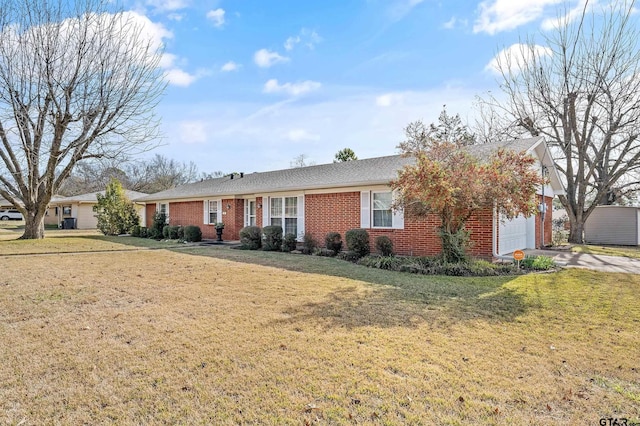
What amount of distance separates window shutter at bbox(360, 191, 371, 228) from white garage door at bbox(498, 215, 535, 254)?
4.08m

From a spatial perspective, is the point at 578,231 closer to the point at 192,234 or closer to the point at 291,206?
the point at 291,206

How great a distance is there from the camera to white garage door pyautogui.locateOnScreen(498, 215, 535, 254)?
10.9 m

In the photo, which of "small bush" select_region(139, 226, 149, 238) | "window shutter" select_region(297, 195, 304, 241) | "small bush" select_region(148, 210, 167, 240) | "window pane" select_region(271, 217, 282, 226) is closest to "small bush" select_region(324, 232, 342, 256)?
"window shutter" select_region(297, 195, 304, 241)

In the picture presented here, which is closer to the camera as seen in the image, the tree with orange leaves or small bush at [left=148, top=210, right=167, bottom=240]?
the tree with orange leaves

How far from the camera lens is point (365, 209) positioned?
12227 mm

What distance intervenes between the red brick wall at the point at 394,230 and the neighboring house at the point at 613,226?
15195 millimetres

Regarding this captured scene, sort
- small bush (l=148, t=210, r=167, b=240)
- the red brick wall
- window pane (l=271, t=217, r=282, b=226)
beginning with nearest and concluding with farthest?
the red brick wall
window pane (l=271, t=217, r=282, b=226)
small bush (l=148, t=210, r=167, b=240)

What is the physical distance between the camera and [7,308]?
5.30 metres

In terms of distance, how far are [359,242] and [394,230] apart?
130cm

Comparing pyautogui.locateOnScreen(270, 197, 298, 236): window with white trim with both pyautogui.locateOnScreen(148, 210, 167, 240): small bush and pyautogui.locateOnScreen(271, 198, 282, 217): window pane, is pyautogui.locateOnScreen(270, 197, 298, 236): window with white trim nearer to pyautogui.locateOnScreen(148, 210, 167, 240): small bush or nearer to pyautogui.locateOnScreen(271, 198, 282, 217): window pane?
pyautogui.locateOnScreen(271, 198, 282, 217): window pane

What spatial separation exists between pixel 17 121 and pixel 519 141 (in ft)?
60.5

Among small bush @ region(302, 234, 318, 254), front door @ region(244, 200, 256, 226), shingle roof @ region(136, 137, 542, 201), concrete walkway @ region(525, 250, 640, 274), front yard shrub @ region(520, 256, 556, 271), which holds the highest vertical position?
shingle roof @ region(136, 137, 542, 201)

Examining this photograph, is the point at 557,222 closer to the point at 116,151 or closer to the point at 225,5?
the point at 225,5

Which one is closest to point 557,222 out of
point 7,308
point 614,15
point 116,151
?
point 614,15
